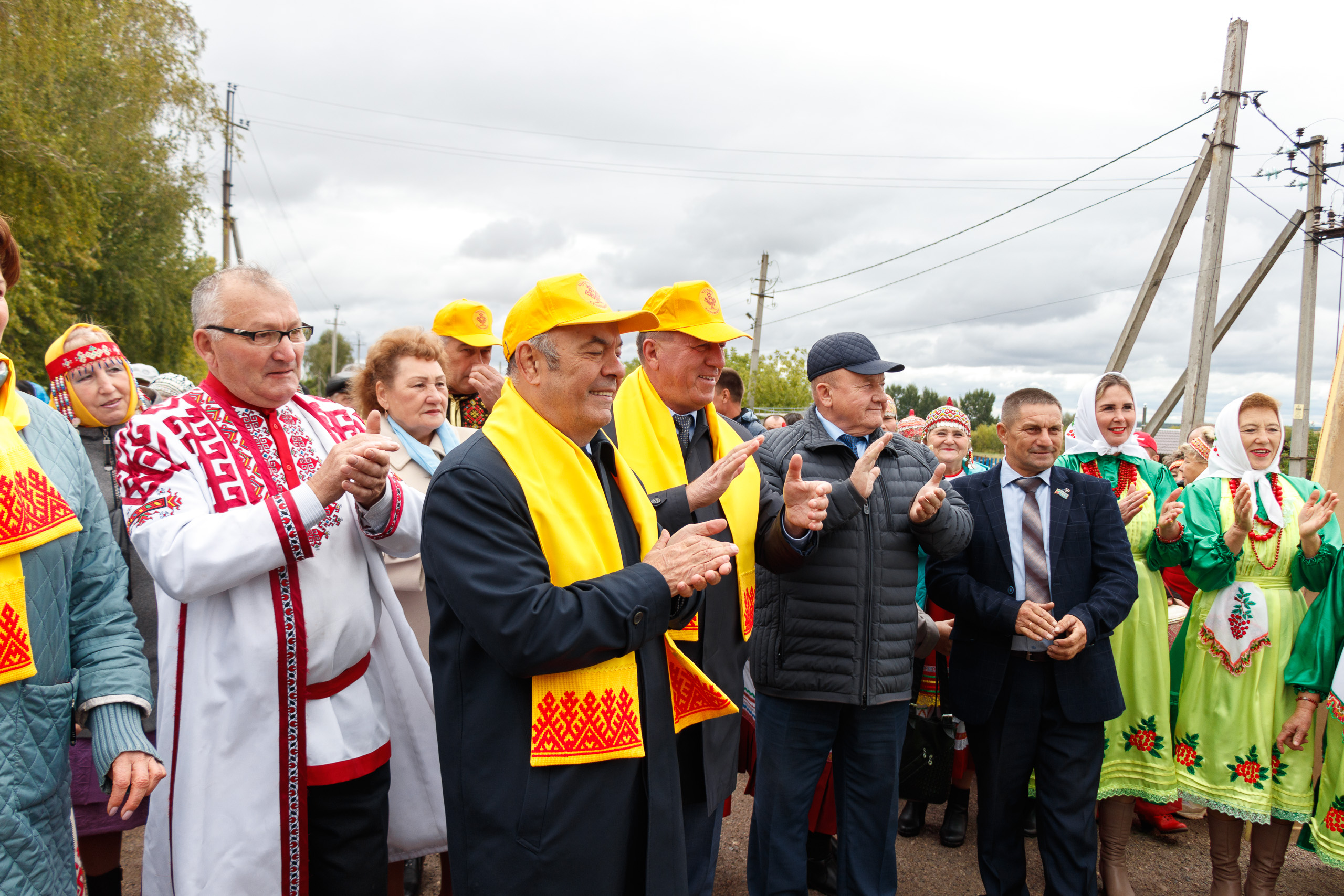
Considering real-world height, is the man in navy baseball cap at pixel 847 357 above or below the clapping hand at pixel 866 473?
above

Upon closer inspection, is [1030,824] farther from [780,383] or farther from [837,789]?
[780,383]

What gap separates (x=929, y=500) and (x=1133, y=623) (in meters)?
1.50

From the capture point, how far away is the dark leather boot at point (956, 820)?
416cm

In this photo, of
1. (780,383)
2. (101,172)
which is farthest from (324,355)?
(101,172)

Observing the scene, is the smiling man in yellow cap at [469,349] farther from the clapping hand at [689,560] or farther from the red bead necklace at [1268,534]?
the red bead necklace at [1268,534]

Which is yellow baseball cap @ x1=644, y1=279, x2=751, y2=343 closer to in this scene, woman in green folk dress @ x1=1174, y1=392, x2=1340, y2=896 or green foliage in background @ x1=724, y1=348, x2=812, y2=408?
woman in green folk dress @ x1=1174, y1=392, x2=1340, y2=896

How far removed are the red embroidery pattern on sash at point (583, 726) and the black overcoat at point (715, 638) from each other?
0.60 m

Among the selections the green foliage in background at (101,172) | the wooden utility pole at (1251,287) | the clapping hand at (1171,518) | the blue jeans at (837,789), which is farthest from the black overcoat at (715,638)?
the wooden utility pole at (1251,287)

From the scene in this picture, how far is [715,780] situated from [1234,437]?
10.1ft

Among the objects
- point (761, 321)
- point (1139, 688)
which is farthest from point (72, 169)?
point (761, 321)

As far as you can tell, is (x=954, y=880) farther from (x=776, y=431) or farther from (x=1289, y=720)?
(x=776, y=431)

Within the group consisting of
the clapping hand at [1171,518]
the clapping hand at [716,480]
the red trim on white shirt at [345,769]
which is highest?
the clapping hand at [716,480]

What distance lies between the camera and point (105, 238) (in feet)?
58.5

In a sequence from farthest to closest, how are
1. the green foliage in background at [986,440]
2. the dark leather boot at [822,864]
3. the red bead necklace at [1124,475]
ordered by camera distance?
the green foliage in background at [986,440] < the red bead necklace at [1124,475] < the dark leather boot at [822,864]
